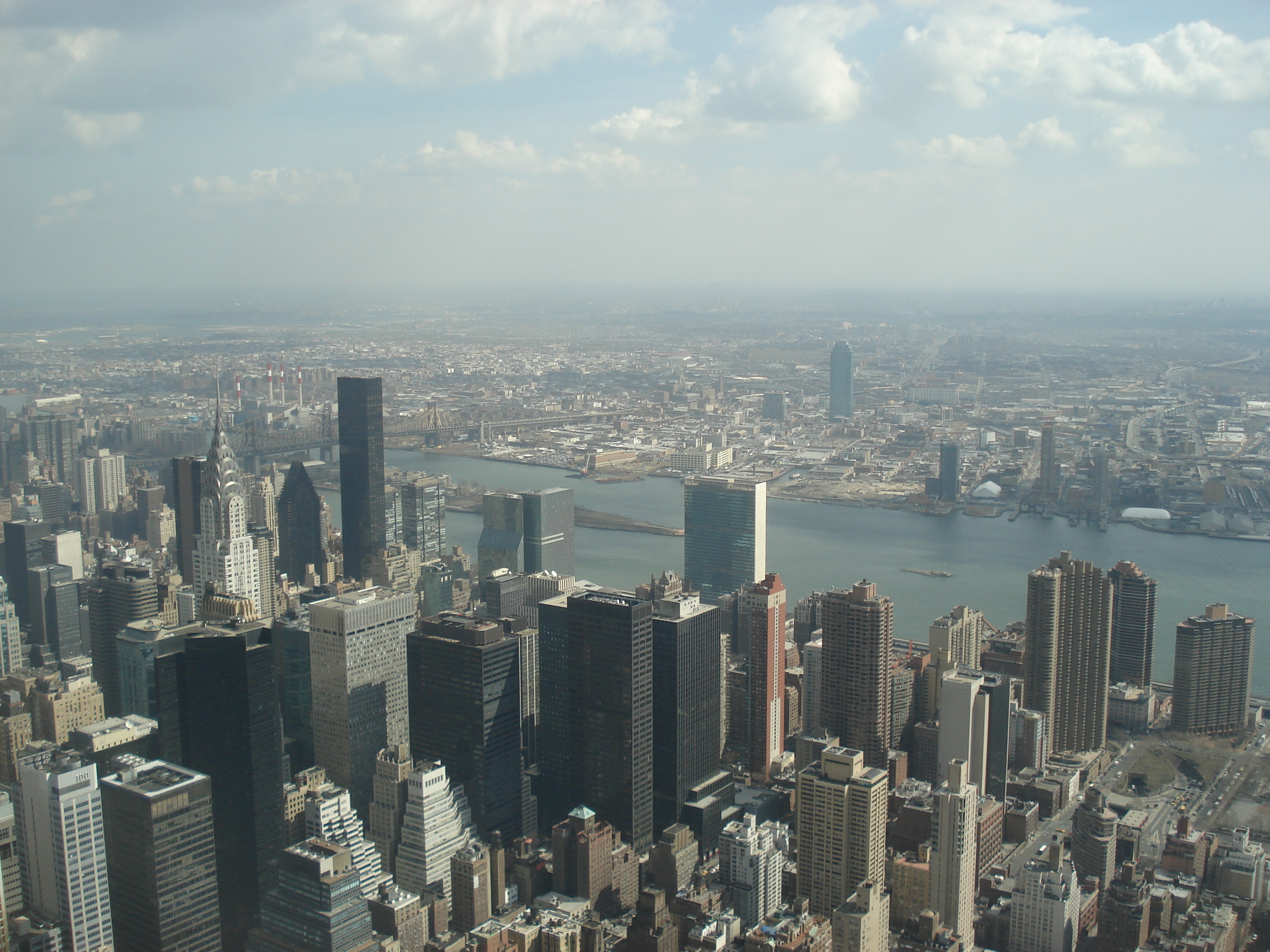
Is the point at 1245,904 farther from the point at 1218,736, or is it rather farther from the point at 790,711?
the point at 790,711

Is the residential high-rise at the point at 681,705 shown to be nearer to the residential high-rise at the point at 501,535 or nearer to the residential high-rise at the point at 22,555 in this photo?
the residential high-rise at the point at 501,535

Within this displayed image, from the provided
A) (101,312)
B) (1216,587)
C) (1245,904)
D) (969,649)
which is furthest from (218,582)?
(1216,587)

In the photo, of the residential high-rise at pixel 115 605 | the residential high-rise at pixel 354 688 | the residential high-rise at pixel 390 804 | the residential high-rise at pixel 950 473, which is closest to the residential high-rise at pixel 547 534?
the residential high-rise at pixel 115 605

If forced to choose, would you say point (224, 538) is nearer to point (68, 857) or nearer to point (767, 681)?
point (767, 681)

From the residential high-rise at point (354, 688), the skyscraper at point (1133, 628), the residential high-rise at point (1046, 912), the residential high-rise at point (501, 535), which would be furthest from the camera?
the residential high-rise at point (501, 535)

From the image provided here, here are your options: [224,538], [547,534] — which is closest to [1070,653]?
[547,534]
